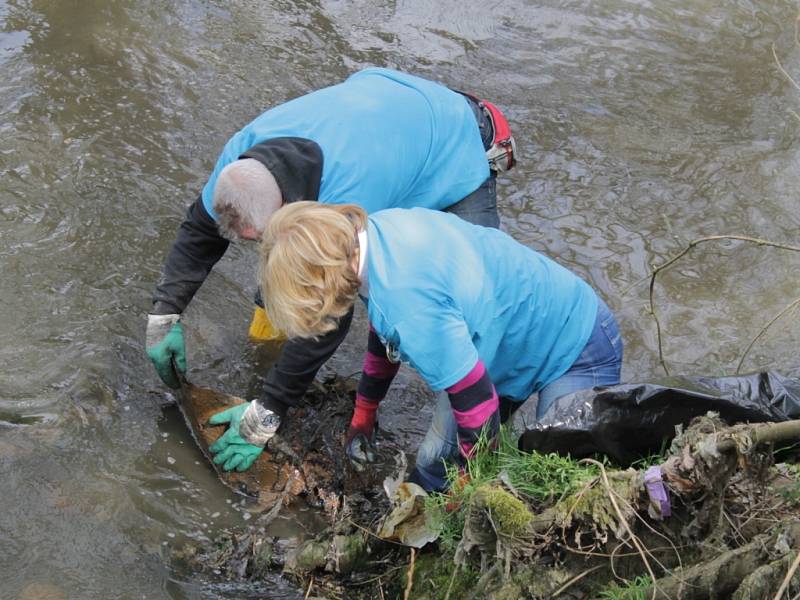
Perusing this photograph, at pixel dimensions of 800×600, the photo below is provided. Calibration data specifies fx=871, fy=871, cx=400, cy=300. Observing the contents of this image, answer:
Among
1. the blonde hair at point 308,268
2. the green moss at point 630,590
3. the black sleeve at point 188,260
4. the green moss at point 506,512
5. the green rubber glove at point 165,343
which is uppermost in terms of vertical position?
the blonde hair at point 308,268

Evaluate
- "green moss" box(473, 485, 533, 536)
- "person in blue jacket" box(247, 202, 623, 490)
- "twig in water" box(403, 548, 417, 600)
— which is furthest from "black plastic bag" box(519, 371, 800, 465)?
"twig in water" box(403, 548, 417, 600)

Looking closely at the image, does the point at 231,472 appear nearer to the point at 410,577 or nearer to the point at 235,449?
the point at 235,449

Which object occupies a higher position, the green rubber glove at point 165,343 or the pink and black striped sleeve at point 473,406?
the pink and black striped sleeve at point 473,406

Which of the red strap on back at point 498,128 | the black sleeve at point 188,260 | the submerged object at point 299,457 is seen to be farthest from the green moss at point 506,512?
the red strap on back at point 498,128

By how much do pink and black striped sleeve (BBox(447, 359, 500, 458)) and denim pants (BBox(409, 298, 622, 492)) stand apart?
10.7 inches

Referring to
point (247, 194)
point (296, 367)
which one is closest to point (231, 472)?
point (296, 367)

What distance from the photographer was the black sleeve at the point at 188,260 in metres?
3.39

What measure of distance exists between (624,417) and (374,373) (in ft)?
3.48

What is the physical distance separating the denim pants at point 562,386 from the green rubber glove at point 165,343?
1148 mm

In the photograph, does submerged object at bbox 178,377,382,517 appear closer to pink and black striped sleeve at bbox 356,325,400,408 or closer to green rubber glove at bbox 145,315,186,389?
green rubber glove at bbox 145,315,186,389

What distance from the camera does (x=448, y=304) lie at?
95.0 inches

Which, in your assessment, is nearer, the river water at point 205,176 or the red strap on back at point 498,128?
the river water at point 205,176

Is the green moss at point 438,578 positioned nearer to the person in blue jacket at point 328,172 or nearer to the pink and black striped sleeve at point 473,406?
the pink and black striped sleeve at point 473,406

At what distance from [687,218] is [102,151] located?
3.39m
